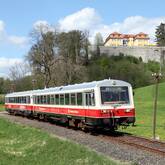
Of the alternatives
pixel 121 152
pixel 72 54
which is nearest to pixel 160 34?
pixel 72 54

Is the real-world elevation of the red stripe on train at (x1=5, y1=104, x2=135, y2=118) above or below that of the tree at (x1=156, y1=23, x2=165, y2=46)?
below

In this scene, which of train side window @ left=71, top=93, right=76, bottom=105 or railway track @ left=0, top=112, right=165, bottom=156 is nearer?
railway track @ left=0, top=112, right=165, bottom=156

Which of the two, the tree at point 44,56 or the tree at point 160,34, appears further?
the tree at point 160,34

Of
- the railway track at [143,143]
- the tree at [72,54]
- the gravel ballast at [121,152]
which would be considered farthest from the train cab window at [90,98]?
the tree at [72,54]

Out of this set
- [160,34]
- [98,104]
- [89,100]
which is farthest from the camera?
[160,34]

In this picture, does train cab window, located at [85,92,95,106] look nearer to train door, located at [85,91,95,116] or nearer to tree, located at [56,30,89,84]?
train door, located at [85,91,95,116]

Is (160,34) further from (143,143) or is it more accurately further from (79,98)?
(143,143)

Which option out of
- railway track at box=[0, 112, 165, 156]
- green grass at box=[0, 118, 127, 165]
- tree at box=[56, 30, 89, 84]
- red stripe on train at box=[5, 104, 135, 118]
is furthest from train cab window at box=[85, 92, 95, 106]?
tree at box=[56, 30, 89, 84]

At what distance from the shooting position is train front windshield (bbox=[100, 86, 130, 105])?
23.0 m

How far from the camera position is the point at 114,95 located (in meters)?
23.3

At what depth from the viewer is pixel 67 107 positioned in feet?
90.1

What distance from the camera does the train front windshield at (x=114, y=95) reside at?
22953 mm

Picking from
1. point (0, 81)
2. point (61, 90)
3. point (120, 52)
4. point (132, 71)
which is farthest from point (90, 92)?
point (120, 52)

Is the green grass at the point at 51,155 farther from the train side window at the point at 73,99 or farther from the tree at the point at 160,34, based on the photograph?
the tree at the point at 160,34
